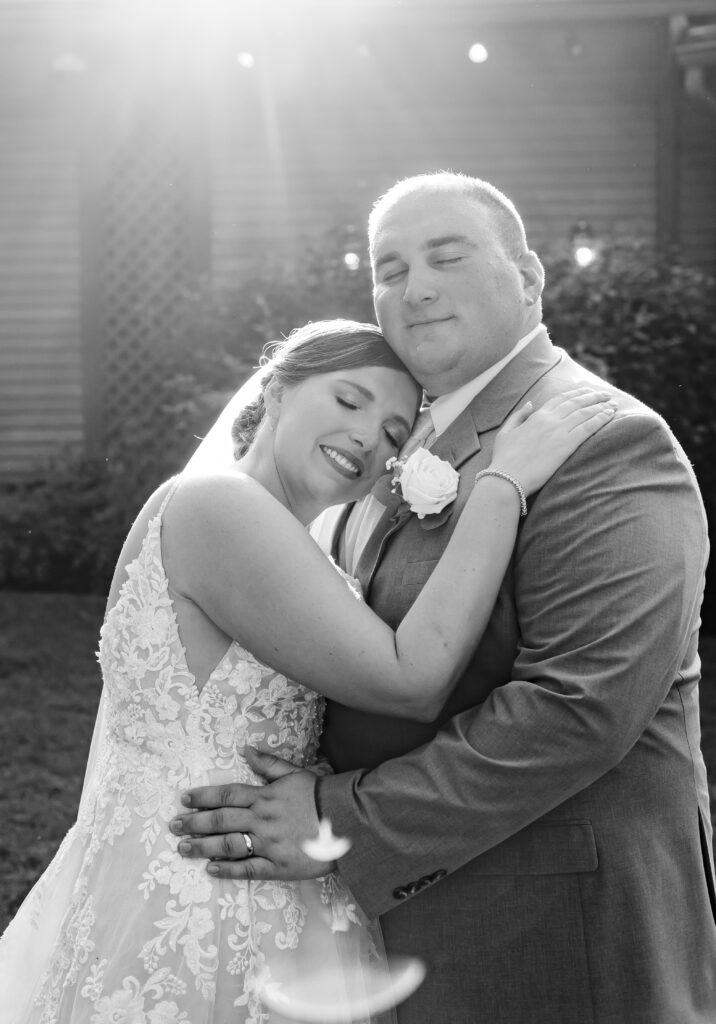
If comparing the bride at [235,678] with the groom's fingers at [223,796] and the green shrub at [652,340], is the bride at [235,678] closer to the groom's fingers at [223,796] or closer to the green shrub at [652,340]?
the groom's fingers at [223,796]

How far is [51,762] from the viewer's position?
19.7ft

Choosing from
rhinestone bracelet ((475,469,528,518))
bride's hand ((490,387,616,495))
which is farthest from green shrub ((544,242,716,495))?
rhinestone bracelet ((475,469,528,518))

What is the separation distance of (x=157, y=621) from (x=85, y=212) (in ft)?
29.4

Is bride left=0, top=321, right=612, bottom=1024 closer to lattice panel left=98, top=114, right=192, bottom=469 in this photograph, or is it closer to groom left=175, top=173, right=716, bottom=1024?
groom left=175, top=173, right=716, bottom=1024

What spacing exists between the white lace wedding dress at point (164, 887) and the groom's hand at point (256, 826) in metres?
0.05

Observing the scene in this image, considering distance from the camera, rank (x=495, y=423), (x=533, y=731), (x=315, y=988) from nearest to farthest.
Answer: (x=533, y=731)
(x=315, y=988)
(x=495, y=423)

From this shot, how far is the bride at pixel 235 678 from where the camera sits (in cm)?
240

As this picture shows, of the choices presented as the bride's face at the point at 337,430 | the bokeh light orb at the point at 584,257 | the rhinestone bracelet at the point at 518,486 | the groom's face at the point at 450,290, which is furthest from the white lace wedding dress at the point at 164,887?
the bokeh light orb at the point at 584,257

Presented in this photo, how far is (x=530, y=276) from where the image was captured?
2865 mm

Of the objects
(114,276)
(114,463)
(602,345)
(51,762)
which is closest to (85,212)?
(114,276)

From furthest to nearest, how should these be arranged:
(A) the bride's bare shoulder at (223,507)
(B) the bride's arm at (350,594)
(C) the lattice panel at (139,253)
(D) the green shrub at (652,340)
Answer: (C) the lattice panel at (139,253) → (D) the green shrub at (652,340) → (A) the bride's bare shoulder at (223,507) → (B) the bride's arm at (350,594)

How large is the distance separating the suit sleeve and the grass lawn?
277 cm

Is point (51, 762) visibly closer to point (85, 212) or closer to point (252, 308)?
point (252, 308)

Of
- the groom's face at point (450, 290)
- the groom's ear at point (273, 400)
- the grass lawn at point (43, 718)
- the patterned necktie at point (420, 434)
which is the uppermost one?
the groom's face at point (450, 290)
